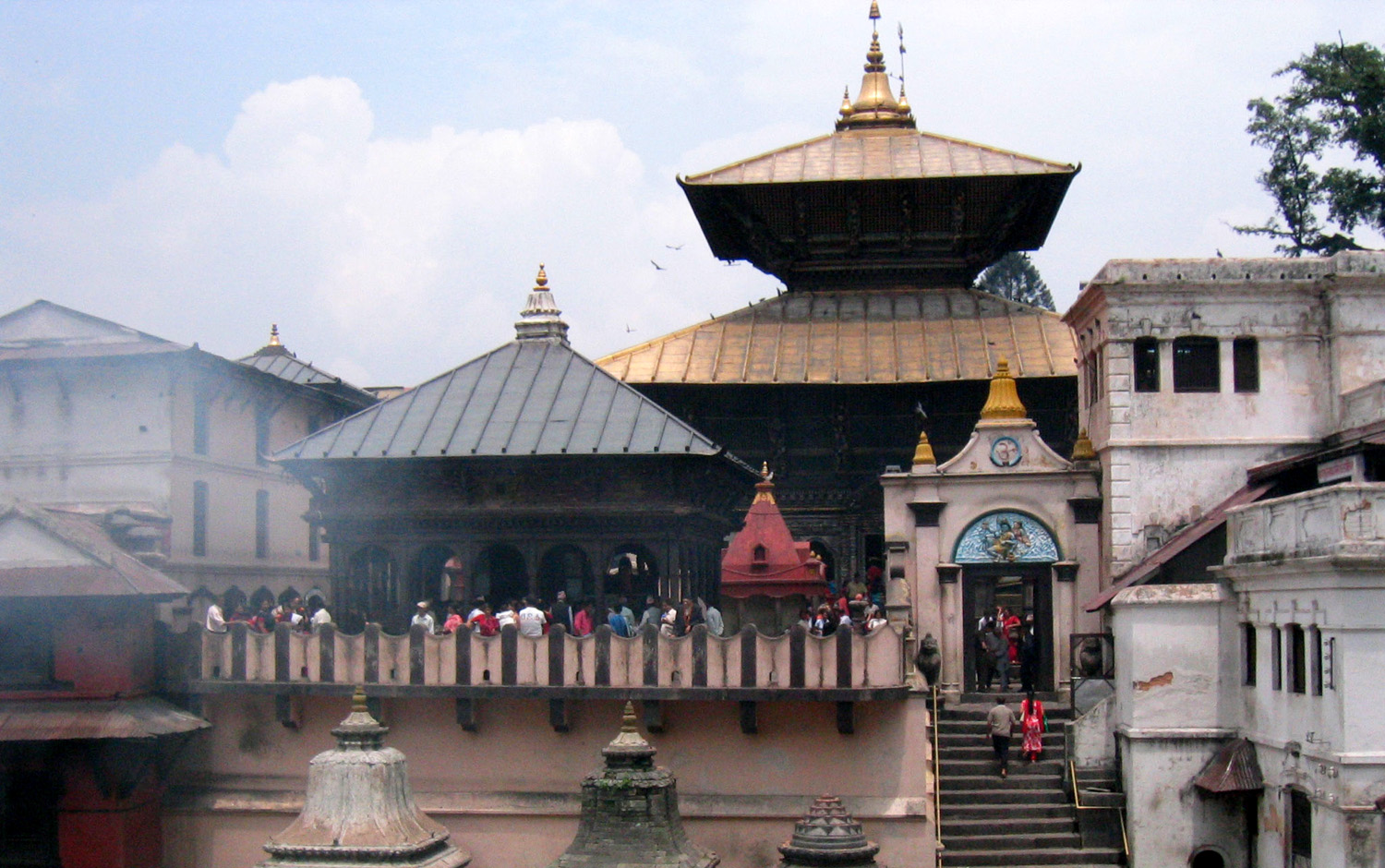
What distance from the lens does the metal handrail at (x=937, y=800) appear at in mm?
27547

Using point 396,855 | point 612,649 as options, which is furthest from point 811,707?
point 396,855

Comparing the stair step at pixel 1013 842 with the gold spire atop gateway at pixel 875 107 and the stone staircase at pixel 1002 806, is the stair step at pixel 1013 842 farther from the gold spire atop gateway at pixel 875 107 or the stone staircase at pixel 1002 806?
the gold spire atop gateway at pixel 875 107

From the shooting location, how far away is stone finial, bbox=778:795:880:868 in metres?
22.5

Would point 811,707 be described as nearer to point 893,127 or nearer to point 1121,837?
point 1121,837

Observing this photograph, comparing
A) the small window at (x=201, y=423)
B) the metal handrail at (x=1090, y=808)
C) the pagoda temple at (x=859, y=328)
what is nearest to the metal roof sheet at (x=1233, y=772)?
the metal handrail at (x=1090, y=808)

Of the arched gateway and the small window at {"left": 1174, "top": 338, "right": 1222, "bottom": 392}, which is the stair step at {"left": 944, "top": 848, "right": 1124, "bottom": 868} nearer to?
the arched gateway

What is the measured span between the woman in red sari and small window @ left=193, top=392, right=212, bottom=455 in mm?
16883

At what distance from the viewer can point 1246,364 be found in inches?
1227

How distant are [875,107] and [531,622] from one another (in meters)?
20.7

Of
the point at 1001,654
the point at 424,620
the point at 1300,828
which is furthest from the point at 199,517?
the point at 1300,828

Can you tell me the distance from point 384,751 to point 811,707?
6441 mm

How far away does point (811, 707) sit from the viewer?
1106 inches

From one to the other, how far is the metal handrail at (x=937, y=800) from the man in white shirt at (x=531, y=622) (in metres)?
6.18

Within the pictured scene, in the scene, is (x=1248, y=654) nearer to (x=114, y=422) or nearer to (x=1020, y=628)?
(x=1020, y=628)
